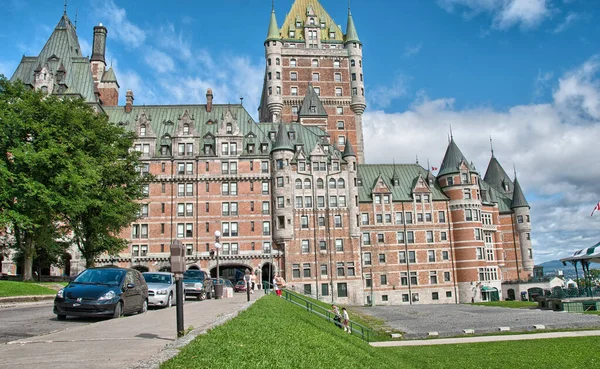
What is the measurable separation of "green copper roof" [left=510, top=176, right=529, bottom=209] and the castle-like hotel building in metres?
0.16

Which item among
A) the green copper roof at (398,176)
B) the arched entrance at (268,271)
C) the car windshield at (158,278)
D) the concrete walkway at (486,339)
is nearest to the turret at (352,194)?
the green copper roof at (398,176)

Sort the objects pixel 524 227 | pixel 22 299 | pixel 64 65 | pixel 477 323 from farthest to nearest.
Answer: pixel 524 227 → pixel 64 65 → pixel 477 323 → pixel 22 299

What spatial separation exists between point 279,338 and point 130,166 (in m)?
40.3

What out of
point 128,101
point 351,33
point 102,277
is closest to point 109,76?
point 128,101

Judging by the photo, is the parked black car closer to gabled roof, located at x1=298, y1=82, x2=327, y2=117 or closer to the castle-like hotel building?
the castle-like hotel building

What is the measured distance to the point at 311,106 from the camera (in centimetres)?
8244

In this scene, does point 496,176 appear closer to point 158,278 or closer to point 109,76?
point 109,76

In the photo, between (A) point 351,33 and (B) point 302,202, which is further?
(A) point 351,33

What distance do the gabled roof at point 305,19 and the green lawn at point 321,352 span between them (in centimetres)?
7336

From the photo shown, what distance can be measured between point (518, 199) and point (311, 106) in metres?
37.3

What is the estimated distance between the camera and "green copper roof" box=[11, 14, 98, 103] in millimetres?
68375

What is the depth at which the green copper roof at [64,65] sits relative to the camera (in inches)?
2692

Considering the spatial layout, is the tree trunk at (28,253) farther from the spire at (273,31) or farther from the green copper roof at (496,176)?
the green copper roof at (496,176)

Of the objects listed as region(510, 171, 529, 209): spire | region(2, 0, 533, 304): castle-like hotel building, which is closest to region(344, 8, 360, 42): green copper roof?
region(2, 0, 533, 304): castle-like hotel building
